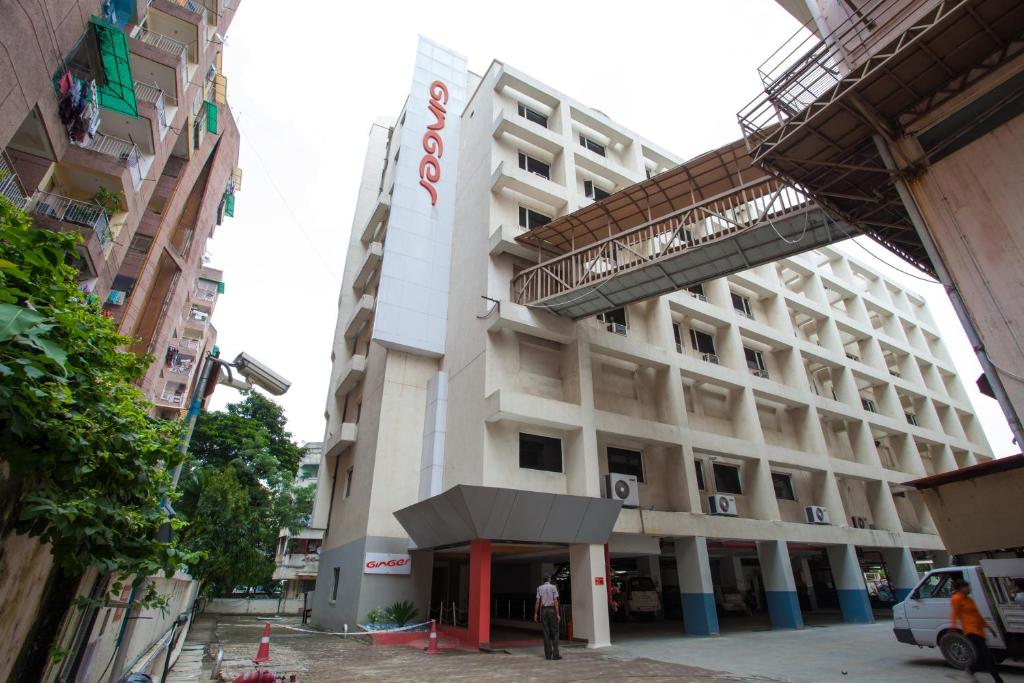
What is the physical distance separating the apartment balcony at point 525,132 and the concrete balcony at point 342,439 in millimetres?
14433

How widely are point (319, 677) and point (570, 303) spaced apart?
40.5ft

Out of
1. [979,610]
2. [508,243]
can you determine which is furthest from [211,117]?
[979,610]

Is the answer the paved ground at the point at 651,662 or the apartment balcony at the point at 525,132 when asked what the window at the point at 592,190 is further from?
the paved ground at the point at 651,662

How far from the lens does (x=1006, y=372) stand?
6938 millimetres

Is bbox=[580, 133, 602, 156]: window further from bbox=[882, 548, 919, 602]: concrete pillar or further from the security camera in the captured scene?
bbox=[882, 548, 919, 602]: concrete pillar

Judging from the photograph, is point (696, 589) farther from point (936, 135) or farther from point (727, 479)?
point (936, 135)

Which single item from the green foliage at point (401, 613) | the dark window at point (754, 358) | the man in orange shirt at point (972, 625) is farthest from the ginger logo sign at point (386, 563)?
the dark window at point (754, 358)

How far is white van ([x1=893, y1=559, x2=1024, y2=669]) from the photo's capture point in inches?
373

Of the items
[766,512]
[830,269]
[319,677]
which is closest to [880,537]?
[766,512]

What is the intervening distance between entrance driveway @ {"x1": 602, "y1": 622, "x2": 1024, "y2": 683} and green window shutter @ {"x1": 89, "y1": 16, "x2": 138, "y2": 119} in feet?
66.4

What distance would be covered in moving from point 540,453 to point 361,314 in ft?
41.7

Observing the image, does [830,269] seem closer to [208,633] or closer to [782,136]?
[782,136]

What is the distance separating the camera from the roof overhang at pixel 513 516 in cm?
1342

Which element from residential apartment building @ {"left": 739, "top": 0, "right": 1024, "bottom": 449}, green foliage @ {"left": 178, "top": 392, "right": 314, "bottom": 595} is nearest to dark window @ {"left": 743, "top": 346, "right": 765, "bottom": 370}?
residential apartment building @ {"left": 739, "top": 0, "right": 1024, "bottom": 449}
